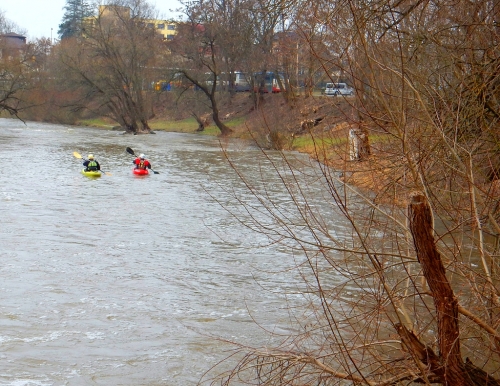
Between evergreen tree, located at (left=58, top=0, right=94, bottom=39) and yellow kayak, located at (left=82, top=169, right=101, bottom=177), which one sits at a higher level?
evergreen tree, located at (left=58, top=0, right=94, bottom=39)

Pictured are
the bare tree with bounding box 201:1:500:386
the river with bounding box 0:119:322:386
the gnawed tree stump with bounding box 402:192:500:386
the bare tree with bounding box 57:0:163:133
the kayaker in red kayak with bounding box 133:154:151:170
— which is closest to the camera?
the gnawed tree stump with bounding box 402:192:500:386

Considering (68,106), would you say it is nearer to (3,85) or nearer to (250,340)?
(3,85)

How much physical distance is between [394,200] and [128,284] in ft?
17.1

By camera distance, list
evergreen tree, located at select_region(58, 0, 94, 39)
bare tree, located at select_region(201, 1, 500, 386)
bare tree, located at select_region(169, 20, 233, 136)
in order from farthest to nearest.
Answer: evergreen tree, located at select_region(58, 0, 94, 39) → bare tree, located at select_region(169, 20, 233, 136) → bare tree, located at select_region(201, 1, 500, 386)

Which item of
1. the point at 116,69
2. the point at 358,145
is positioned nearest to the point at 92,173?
the point at 358,145

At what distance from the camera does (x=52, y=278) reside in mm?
9352

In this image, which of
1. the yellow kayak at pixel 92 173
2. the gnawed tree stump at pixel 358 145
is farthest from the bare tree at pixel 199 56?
the gnawed tree stump at pixel 358 145

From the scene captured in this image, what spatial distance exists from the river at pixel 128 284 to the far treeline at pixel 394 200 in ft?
1.59

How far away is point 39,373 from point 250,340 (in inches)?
78.9

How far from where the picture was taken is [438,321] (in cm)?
400

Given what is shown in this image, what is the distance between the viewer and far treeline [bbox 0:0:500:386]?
3.98 meters

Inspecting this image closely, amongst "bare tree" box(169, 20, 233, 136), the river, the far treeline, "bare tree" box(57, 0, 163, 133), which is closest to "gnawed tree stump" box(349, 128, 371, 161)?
the far treeline

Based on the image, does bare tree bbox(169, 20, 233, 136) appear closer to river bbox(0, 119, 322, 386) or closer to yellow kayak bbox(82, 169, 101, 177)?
yellow kayak bbox(82, 169, 101, 177)

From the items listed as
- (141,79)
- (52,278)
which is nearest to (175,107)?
(141,79)
